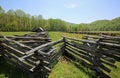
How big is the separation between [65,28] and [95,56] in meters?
108

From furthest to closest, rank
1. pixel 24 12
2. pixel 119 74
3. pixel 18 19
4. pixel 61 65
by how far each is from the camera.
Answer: pixel 24 12 → pixel 18 19 → pixel 61 65 → pixel 119 74

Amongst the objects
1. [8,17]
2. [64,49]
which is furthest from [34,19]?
[64,49]

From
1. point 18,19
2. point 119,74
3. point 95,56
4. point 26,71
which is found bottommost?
point 119,74

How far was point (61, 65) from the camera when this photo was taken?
27.2 ft

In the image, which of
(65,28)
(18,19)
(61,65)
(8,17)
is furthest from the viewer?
(65,28)

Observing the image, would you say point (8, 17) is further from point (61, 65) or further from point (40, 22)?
point (61, 65)

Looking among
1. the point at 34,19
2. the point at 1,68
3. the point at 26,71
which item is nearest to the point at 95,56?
the point at 26,71

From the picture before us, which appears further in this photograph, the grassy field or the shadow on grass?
the grassy field

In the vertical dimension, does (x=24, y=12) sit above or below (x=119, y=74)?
above

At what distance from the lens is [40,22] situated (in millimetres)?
86062

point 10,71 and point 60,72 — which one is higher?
point 10,71

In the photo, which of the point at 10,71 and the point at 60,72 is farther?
the point at 60,72

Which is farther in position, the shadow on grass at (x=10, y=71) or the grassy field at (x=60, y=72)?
the grassy field at (x=60, y=72)

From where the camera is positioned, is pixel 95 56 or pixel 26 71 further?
pixel 95 56
